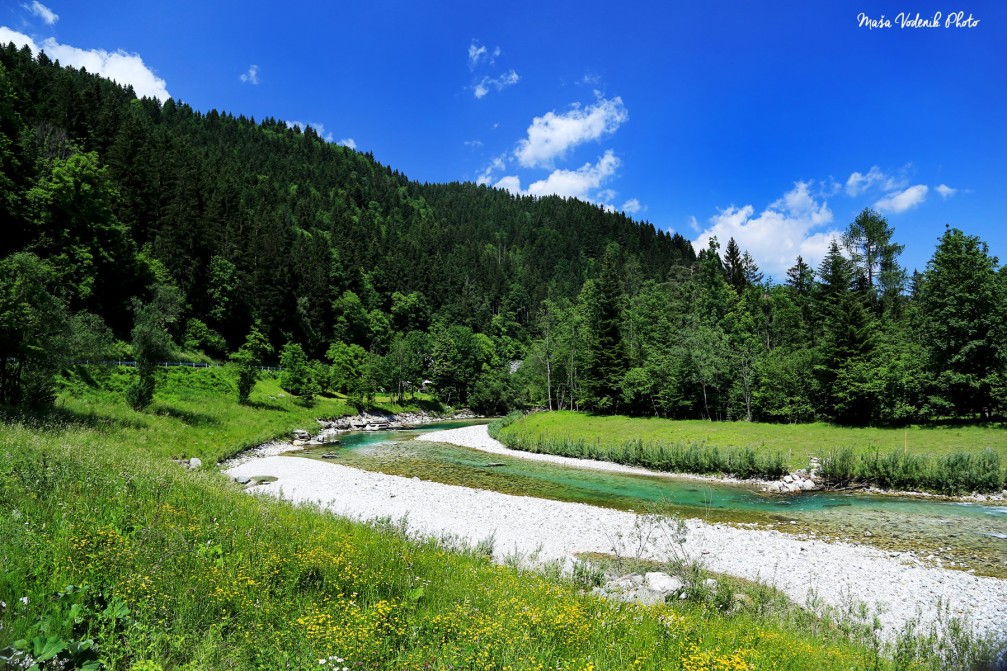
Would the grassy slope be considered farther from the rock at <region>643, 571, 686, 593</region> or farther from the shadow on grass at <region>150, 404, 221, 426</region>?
the shadow on grass at <region>150, 404, 221, 426</region>

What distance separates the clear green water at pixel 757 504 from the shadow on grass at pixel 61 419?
40.9ft

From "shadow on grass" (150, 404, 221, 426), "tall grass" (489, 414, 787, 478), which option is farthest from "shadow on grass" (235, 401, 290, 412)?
"tall grass" (489, 414, 787, 478)

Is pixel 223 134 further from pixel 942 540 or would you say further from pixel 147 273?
pixel 942 540

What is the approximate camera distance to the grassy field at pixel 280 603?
4.31m

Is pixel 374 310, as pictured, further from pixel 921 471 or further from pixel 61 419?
pixel 921 471

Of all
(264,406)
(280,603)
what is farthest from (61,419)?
(264,406)

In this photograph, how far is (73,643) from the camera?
357 centimetres

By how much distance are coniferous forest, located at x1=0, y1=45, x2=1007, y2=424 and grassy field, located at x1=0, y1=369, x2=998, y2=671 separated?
18.0 metres

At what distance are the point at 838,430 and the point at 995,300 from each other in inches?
572

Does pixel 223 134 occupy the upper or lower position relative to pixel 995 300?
upper

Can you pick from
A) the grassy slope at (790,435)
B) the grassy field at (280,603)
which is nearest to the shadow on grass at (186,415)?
the grassy field at (280,603)

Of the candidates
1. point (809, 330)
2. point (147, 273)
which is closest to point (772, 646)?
point (809, 330)

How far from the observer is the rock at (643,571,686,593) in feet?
37.3

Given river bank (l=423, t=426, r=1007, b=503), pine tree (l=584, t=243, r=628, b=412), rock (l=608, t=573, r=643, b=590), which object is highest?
pine tree (l=584, t=243, r=628, b=412)
